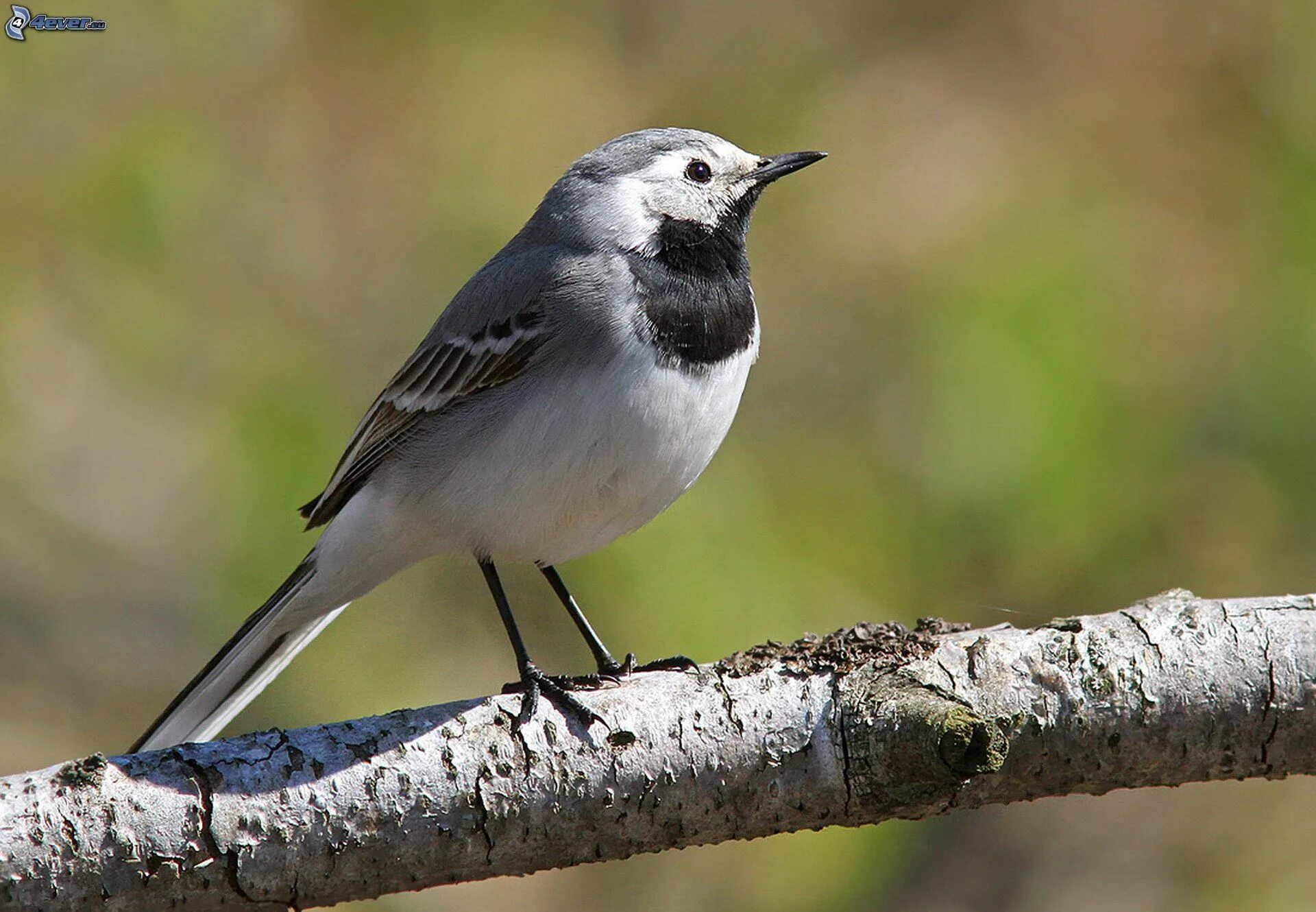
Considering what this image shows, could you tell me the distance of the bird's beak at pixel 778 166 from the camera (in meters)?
4.30

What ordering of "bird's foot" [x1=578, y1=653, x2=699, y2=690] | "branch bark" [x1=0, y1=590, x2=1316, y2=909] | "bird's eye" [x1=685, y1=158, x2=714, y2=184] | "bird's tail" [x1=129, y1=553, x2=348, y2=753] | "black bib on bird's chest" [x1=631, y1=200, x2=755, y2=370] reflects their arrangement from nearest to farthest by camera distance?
"branch bark" [x1=0, y1=590, x2=1316, y2=909], "bird's foot" [x1=578, y1=653, x2=699, y2=690], "black bib on bird's chest" [x1=631, y1=200, x2=755, y2=370], "bird's tail" [x1=129, y1=553, x2=348, y2=753], "bird's eye" [x1=685, y1=158, x2=714, y2=184]

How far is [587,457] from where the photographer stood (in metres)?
3.47

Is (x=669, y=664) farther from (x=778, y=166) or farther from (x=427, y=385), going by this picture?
(x=778, y=166)

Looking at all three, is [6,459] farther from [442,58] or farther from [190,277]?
[442,58]

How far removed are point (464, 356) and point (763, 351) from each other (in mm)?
1370

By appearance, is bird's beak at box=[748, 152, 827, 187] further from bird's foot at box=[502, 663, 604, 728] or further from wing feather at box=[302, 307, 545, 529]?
bird's foot at box=[502, 663, 604, 728]

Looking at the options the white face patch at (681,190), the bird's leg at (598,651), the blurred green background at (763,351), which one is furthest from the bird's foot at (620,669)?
the white face patch at (681,190)

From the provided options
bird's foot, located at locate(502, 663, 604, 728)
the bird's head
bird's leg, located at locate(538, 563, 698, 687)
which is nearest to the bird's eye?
the bird's head

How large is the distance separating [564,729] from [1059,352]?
7.25 ft

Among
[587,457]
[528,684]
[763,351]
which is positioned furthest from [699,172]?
[528,684]

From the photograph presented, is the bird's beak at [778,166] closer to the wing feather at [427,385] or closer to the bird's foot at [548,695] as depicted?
the wing feather at [427,385]

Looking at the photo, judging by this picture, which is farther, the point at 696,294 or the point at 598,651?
the point at 598,651

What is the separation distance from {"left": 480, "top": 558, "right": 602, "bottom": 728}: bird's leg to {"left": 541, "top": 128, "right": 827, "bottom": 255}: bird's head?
49.0 inches

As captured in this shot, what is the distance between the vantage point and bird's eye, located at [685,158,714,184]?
4.21 metres
